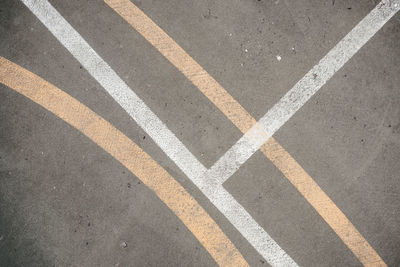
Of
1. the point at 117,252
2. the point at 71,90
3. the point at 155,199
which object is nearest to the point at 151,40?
the point at 71,90

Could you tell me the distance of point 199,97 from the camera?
126 inches

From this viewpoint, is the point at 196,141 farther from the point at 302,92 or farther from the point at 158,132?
the point at 302,92

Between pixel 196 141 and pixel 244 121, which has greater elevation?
pixel 244 121

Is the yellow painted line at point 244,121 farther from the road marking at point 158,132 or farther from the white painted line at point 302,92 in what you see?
the road marking at point 158,132

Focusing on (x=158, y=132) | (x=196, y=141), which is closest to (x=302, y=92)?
(x=196, y=141)

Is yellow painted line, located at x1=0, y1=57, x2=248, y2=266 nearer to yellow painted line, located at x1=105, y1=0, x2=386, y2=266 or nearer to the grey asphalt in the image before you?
the grey asphalt

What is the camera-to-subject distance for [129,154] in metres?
3.16

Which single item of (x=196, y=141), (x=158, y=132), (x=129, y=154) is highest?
(x=196, y=141)

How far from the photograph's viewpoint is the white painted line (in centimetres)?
316

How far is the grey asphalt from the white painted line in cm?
7

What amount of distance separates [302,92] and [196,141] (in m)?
1.24

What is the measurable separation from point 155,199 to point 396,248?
2.58 m

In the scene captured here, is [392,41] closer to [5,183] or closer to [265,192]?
[265,192]

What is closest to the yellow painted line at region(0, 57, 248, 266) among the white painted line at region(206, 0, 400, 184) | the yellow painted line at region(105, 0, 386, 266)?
the white painted line at region(206, 0, 400, 184)
